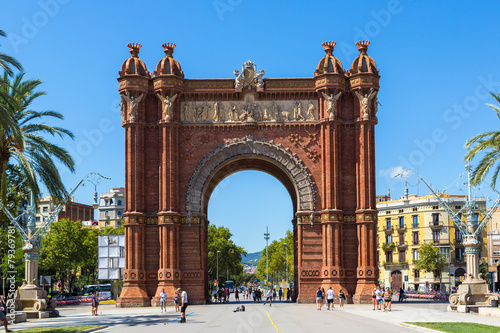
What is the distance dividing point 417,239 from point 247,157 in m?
58.8

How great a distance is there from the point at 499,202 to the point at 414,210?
200ft

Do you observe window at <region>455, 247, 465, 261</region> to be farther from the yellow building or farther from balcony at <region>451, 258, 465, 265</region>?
balcony at <region>451, 258, 465, 265</region>

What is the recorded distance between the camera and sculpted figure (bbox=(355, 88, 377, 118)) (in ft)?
161

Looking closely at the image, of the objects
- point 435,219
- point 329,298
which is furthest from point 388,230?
point 329,298

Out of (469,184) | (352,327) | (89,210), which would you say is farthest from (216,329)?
(89,210)

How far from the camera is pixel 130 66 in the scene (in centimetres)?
4966

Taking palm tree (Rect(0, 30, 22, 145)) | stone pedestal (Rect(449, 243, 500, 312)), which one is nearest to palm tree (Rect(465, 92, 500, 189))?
stone pedestal (Rect(449, 243, 500, 312))

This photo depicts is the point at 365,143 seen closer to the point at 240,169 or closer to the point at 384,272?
the point at 240,169

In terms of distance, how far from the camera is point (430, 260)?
307 feet

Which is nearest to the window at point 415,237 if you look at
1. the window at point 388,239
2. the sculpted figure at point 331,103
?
the window at point 388,239

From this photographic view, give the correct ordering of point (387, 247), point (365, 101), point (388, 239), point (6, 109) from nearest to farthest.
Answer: point (6, 109)
point (365, 101)
point (387, 247)
point (388, 239)

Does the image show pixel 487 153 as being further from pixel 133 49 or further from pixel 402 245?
pixel 402 245

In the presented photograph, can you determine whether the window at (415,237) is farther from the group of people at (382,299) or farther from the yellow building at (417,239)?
the group of people at (382,299)

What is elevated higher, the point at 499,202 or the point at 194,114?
the point at 194,114
